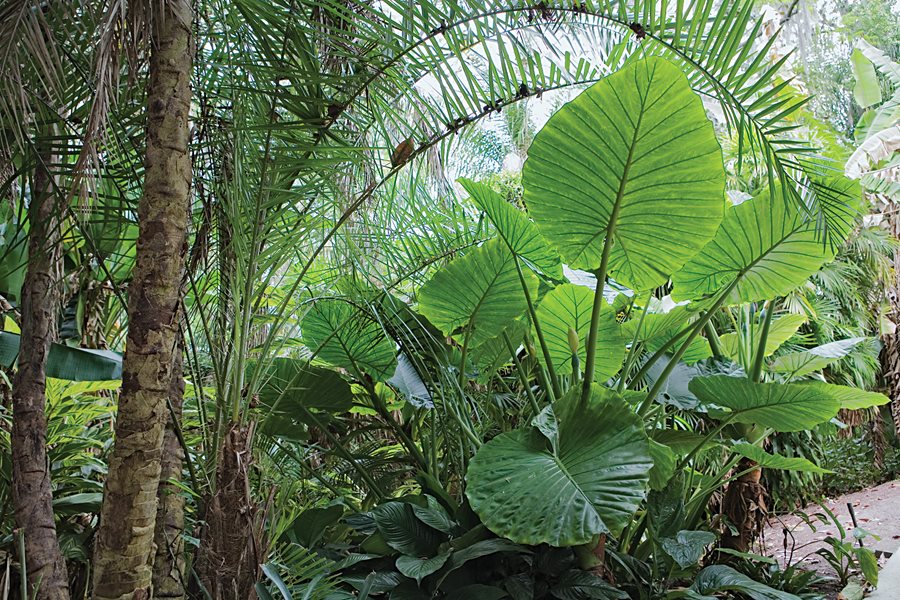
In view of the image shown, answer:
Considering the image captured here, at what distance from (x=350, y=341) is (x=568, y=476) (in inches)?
42.3

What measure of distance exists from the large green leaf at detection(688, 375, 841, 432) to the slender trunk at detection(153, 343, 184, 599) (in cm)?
150

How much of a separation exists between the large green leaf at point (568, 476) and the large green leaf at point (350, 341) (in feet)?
2.40

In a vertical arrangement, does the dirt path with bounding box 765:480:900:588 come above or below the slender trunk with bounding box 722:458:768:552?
below

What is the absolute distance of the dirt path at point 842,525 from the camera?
10.4 feet

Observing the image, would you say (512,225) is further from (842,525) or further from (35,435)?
(842,525)

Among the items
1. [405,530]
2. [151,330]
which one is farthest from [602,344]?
[151,330]

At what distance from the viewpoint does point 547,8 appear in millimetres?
1797

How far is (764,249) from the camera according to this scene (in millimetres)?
2164

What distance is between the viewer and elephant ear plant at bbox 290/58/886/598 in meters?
1.66

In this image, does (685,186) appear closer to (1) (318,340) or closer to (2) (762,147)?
(2) (762,147)

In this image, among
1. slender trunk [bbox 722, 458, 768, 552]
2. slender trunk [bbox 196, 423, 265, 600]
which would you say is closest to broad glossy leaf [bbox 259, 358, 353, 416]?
slender trunk [bbox 196, 423, 265, 600]

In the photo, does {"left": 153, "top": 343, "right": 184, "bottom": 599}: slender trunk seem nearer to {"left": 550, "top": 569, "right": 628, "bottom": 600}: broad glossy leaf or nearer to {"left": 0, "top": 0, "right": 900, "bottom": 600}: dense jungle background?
{"left": 0, "top": 0, "right": 900, "bottom": 600}: dense jungle background

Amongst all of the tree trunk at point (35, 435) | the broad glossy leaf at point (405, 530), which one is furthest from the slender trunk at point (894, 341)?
the tree trunk at point (35, 435)

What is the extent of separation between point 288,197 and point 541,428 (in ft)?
2.94
